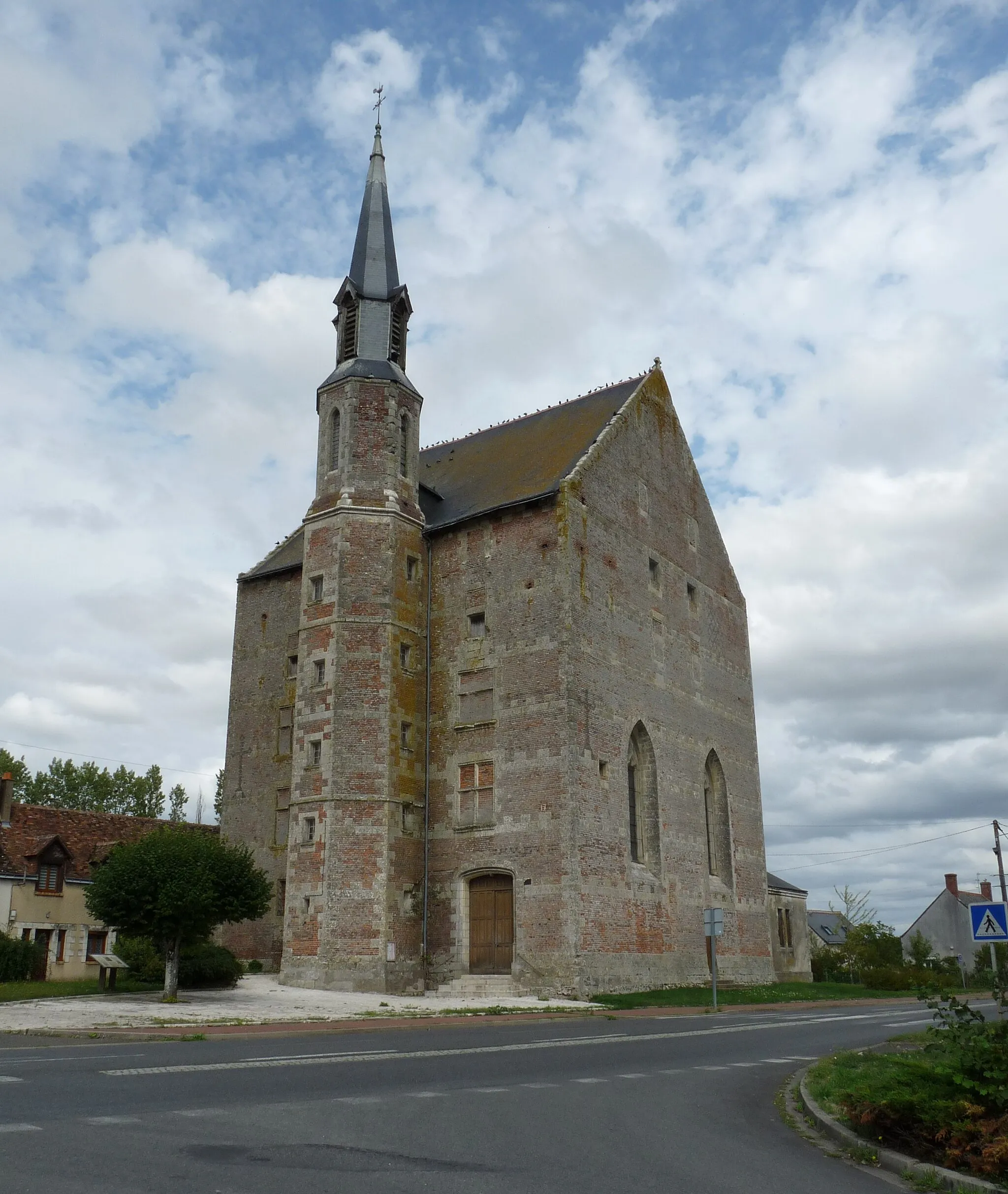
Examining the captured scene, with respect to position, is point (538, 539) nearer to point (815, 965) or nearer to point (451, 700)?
point (451, 700)

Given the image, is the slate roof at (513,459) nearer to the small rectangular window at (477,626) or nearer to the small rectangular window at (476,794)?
the small rectangular window at (477,626)

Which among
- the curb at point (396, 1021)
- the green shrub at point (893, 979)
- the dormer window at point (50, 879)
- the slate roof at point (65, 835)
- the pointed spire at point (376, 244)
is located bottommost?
the green shrub at point (893, 979)

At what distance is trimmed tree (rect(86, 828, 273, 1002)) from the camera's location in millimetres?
25203

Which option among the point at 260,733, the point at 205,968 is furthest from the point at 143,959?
the point at 260,733

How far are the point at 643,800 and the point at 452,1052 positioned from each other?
67.1 ft

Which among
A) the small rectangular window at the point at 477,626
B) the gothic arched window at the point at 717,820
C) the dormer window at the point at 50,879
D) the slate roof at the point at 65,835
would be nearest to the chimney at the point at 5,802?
the slate roof at the point at 65,835

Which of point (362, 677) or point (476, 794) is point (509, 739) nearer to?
point (476, 794)

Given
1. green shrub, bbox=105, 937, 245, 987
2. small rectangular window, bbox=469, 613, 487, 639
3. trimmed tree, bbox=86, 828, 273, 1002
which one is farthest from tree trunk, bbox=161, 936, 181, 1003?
small rectangular window, bbox=469, 613, 487, 639

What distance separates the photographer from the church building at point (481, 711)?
103 feet

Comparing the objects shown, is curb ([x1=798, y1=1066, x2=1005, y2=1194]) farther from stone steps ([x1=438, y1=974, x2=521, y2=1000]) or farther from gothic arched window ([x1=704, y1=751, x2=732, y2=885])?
gothic arched window ([x1=704, y1=751, x2=732, y2=885])

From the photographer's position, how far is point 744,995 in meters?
34.1

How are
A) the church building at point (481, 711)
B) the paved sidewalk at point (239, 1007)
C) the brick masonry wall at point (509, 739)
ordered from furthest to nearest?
the church building at point (481, 711) < the brick masonry wall at point (509, 739) < the paved sidewalk at point (239, 1007)

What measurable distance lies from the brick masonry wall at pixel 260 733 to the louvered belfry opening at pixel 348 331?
307 inches

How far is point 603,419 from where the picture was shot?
126 ft
